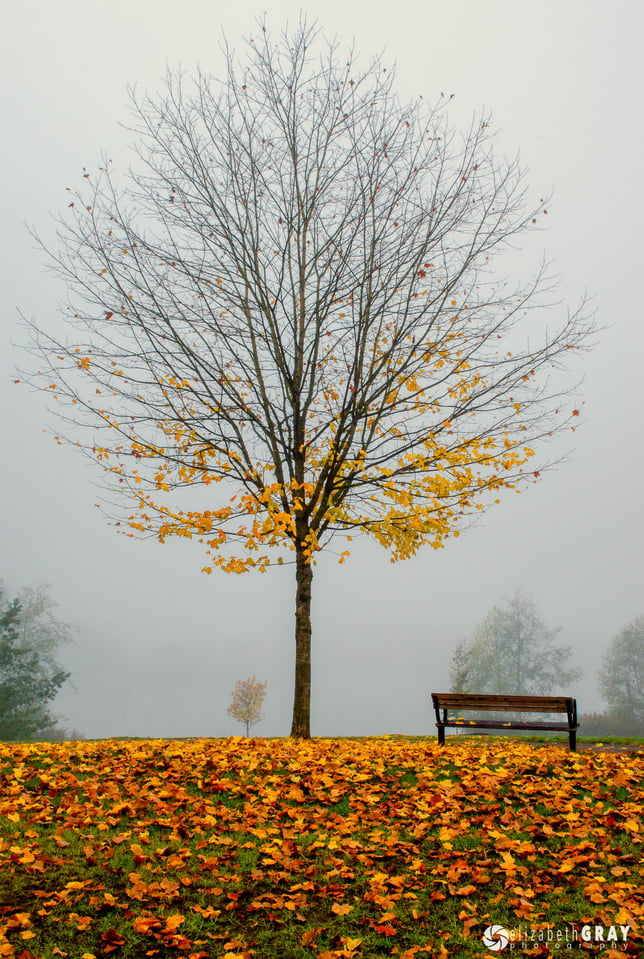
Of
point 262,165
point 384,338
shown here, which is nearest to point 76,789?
point 384,338

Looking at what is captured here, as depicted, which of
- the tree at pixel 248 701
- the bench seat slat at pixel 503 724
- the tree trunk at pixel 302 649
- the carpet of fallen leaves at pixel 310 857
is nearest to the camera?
the carpet of fallen leaves at pixel 310 857

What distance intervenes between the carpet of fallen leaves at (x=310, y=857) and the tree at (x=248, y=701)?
34.0 m

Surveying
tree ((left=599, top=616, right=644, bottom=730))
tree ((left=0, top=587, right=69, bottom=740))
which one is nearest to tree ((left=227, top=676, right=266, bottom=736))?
tree ((left=0, top=587, right=69, bottom=740))

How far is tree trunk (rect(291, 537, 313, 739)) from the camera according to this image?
35.1 ft

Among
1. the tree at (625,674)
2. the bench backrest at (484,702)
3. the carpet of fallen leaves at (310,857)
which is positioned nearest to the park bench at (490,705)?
the bench backrest at (484,702)

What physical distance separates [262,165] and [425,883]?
1125 cm

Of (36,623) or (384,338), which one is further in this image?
(36,623)

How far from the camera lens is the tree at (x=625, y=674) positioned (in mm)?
47094

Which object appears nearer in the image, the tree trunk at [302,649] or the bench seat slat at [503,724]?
the bench seat slat at [503,724]

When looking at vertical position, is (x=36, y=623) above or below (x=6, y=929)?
above

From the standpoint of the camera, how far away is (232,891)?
4375mm

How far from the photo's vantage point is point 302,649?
10.8m

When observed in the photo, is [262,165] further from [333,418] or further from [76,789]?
[76,789]

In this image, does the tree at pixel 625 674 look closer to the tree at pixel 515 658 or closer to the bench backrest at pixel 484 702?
the tree at pixel 515 658
